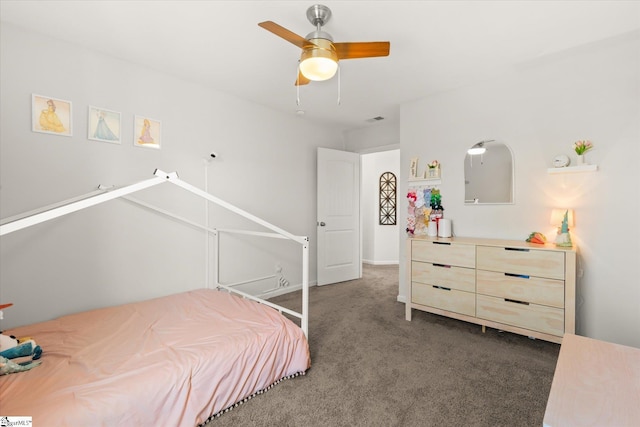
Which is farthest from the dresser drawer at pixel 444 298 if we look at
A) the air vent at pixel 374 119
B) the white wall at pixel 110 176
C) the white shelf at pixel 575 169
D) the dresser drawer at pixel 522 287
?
the air vent at pixel 374 119

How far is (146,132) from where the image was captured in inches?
104

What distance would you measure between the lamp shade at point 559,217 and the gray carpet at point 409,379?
1.05 metres

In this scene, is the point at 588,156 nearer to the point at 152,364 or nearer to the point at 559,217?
the point at 559,217

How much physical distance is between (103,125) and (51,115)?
0.32m

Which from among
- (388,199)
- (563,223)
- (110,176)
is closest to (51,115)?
(110,176)

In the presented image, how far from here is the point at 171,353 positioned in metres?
1.55

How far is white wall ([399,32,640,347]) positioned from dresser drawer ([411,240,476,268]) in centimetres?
47

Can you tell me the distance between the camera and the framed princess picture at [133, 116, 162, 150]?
2586 mm

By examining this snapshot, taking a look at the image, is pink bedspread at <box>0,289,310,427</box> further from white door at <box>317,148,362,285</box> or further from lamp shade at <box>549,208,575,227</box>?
lamp shade at <box>549,208,575,227</box>

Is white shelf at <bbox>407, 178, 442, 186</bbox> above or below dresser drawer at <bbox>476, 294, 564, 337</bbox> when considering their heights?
above

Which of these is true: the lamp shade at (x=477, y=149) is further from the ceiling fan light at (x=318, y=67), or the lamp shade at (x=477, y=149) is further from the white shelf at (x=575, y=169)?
the ceiling fan light at (x=318, y=67)

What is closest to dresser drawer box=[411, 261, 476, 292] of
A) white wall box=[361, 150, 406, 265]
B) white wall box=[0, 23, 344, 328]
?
white wall box=[0, 23, 344, 328]

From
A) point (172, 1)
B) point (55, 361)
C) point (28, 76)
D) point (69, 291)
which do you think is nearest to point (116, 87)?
point (28, 76)

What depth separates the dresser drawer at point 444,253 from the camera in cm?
262
